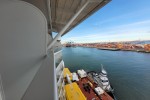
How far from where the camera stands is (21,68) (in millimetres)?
1329

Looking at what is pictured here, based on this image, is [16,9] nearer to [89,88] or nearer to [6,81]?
[6,81]

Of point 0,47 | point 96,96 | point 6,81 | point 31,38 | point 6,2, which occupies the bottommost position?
point 96,96

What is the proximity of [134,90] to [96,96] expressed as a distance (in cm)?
747

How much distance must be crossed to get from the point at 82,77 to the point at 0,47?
46.4 ft

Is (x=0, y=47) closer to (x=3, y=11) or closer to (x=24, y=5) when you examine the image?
(x=3, y=11)

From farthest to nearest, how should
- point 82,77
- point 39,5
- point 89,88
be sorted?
point 82,77, point 89,88, point 39,5

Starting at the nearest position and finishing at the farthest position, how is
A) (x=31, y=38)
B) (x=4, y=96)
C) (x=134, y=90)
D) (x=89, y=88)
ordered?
(x=4, y=96)
(x=31, y=38)
(x=89, y=88)
(x=134, y=90)

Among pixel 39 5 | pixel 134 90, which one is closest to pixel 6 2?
pixel 39 5

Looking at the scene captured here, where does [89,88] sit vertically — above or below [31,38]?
below

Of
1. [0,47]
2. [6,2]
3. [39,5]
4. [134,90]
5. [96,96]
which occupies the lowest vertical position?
[134,90]

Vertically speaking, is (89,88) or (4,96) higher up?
(4,96)

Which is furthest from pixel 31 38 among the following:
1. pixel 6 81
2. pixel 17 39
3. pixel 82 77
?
pixel 82 77

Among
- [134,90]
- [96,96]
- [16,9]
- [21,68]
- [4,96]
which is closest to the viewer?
[4,96]

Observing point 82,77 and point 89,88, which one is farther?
point 82,77
